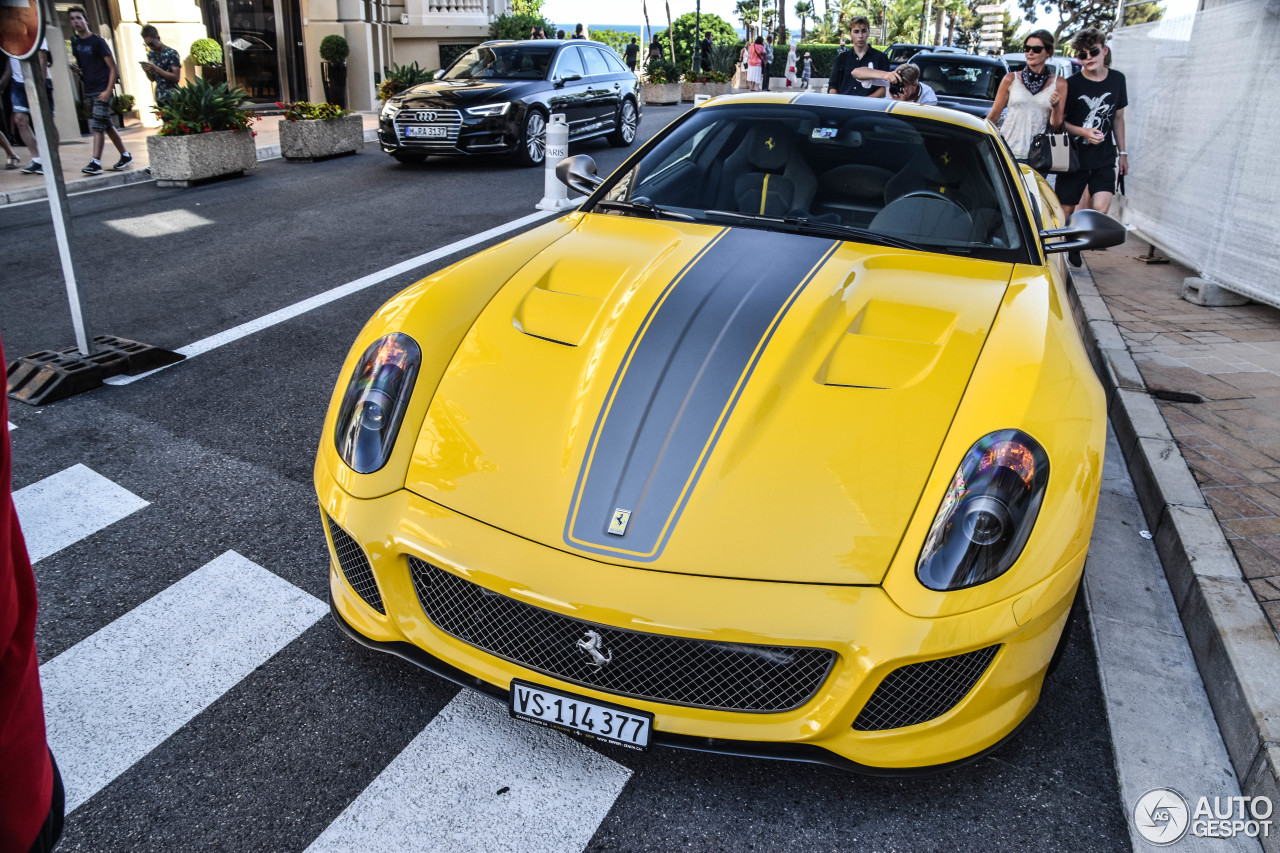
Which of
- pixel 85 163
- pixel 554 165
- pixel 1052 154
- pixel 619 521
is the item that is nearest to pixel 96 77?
pixel 85 163

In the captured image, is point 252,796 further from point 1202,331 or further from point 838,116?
point 1202,331

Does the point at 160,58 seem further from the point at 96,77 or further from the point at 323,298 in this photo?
the point at 323,298

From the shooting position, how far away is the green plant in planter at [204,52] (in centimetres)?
1683

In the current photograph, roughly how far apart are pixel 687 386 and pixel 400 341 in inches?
34.7

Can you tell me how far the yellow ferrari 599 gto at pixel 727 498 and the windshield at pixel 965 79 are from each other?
443 inches

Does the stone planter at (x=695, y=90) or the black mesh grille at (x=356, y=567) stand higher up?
the stone planter at (x=695, y=90)

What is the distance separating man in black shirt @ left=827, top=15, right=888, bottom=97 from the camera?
989 cm

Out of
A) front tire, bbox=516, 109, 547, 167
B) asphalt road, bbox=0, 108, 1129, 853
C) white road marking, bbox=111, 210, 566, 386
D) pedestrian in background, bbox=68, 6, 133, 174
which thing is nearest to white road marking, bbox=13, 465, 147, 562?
asphalt road, bbox=0, 108, 1129, 853

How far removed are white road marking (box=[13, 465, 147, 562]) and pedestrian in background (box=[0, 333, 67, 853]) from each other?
7.71 feet

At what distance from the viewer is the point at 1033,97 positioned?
22.5ft

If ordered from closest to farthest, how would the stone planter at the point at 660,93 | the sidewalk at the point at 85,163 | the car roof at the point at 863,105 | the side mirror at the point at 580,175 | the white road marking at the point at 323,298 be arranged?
1. the car roof at the point at 863,105
2. the side mirror at the point at 580,175
3. the white road marking at the point at 323,298
4. the sidewalk at the point at 85,163
5. the stone planter at the point at 660,93

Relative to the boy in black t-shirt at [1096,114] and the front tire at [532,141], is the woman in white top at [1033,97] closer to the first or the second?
the boy in black t-shirt at [1096,114]

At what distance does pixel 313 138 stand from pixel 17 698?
12.3 meters

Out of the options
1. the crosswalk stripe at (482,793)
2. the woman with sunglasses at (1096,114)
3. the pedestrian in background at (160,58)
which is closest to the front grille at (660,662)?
the crosswalk stripe at (482,793)
